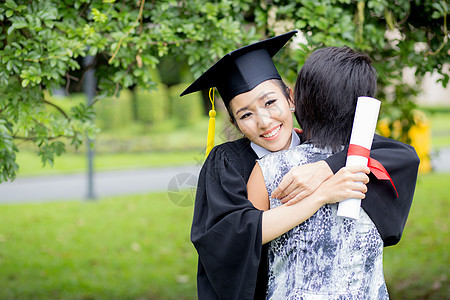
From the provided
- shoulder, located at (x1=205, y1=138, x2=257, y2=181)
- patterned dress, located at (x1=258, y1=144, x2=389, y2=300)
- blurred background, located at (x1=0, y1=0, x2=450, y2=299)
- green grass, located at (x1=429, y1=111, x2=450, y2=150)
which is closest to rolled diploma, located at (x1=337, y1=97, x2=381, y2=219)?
patterned dress, located at (x1=258, y1=144, x2=389, y2=300)

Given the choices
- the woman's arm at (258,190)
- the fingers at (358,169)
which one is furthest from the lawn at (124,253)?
the fingers at (358,169)

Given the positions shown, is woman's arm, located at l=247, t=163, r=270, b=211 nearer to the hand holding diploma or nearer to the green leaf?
the hand holding diploma

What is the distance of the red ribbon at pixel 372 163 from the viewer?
1.51 m

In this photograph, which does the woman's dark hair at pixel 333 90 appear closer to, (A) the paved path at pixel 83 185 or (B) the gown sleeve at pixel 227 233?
(B) the gown sleeve at pixel 227 233

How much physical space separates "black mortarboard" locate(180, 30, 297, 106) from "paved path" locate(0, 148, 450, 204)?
6.12 m

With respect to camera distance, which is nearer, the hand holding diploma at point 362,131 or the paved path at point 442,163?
the hand holding diploma at point 362,131

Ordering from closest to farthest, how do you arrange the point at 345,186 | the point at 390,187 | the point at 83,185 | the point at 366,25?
the point at 345,186
the point at 390,187
the point at 366,25
the point at 83,185

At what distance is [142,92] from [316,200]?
6.08 feet

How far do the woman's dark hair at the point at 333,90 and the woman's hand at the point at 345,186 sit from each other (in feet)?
0.48

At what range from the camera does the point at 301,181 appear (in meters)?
1.49

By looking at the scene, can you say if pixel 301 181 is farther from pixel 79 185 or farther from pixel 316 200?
pixel 79 185

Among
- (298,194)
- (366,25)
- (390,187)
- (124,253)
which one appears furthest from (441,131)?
(298,194)

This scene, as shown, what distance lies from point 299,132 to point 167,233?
4.52 meters

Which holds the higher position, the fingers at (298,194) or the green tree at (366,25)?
the green tree at (366,25)
